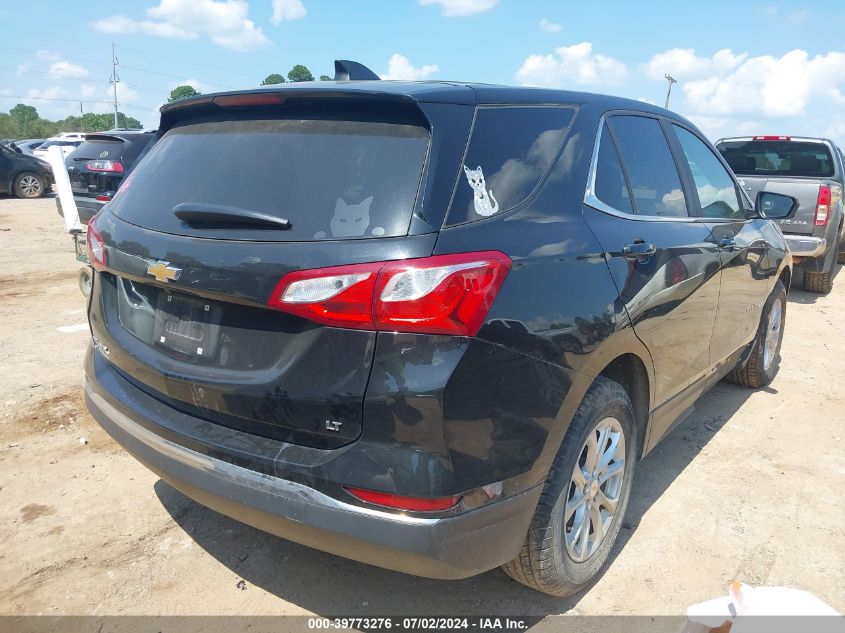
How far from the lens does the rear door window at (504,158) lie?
1982 mm

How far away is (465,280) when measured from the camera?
1850 mm

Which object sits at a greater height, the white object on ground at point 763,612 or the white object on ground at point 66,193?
the white object on ground at point 66,193

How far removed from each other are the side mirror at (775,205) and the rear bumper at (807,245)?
3.77 m

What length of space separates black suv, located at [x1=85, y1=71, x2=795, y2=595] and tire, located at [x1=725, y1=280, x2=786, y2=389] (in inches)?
91.7

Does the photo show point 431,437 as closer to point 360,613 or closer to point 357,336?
point 357,336

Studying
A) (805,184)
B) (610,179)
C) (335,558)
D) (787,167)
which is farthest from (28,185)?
(610,179)

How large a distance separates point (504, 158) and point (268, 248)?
80 cm

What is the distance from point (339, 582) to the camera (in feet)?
8.55

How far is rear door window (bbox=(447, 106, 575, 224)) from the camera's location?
1.98 meters

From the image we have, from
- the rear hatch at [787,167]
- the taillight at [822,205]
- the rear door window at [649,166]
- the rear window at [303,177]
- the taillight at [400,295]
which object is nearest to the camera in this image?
the taillight at [400,295]

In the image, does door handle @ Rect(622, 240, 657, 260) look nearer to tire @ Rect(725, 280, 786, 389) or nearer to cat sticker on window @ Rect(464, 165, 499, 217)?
cat sticker on window @ Rect(464, 165, 499, 217)

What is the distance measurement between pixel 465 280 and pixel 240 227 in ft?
2.36

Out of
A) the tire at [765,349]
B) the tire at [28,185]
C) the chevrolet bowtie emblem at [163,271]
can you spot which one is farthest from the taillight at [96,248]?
the tire at [28,185]

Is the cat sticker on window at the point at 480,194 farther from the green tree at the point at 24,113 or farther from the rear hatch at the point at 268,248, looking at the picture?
the green tree at the point at 24,113
